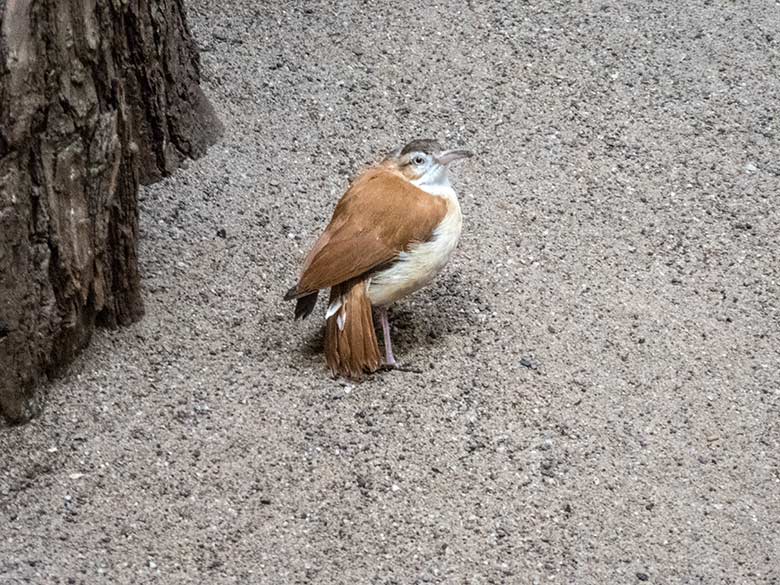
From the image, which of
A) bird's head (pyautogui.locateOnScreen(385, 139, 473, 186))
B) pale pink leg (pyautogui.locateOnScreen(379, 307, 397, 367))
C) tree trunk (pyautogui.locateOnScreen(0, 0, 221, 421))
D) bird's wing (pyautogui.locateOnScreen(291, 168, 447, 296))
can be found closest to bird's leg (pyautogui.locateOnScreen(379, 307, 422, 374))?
pale pink leg (pyautogui.locateOnScreen(379, 307, 397, 367))

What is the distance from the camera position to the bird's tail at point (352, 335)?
409cm

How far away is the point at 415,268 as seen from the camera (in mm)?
4156

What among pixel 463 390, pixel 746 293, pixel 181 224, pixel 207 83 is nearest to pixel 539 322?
pixel 463 390

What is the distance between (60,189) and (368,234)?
0.99m

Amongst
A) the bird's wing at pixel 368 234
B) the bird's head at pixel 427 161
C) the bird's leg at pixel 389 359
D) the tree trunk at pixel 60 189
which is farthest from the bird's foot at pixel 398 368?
the tree trunk at pixel 60 189

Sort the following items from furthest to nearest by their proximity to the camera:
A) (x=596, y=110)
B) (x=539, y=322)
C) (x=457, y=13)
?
1. (x=457, y=13)
2. (x=596, y=110)
3. (x=539, y=322)

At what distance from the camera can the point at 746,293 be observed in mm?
4621

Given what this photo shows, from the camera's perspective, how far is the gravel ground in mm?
3564

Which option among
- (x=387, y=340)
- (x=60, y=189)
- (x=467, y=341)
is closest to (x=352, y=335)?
(x=387, y=340)

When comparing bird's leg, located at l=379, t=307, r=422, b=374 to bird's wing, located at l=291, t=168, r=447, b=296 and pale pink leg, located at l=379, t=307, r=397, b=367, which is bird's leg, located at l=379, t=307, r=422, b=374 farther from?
bird's wing, located at l=291, t=168, r=447, b=296

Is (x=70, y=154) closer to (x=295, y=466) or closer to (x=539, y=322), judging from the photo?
(x=295, y=466)

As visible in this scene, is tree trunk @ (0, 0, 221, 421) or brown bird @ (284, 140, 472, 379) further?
brown bird @ (284, 140, 472, 379)

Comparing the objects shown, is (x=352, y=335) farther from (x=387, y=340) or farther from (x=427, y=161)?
(x=427, y=161)

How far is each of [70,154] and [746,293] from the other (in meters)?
2.46
